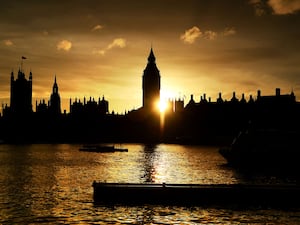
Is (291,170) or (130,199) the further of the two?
(291,170)

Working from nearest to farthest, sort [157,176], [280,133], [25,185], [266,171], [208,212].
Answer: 1. [208,212]
2. [25,185]
3. [157,176]
4. [266,171]
5. [280,133]

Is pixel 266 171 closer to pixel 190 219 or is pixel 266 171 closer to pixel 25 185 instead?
pixel 25 185

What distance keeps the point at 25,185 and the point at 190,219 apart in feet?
103

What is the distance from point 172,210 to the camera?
1817 inches

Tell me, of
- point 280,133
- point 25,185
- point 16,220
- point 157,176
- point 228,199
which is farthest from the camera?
point 280,133

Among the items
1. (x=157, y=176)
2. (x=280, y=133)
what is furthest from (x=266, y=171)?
(x=157, y=176)

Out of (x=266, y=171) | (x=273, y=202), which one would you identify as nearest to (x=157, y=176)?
(x=266, y=171)

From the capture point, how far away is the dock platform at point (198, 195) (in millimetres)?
49750

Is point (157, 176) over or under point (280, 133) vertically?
under

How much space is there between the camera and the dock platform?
163 ft

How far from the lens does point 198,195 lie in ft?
164

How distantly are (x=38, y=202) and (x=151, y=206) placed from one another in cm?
1182

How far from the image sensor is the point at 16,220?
42344mm

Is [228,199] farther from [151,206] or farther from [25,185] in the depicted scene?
[25,185]
